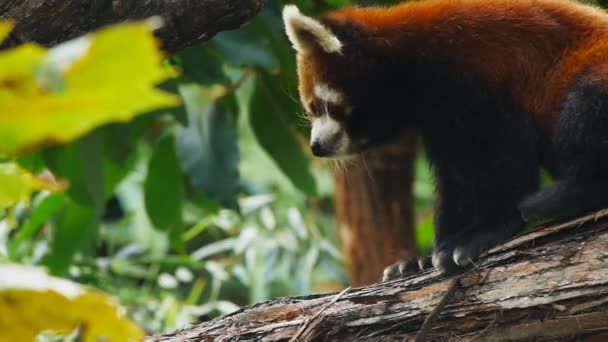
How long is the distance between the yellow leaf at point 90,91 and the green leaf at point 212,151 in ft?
10.4

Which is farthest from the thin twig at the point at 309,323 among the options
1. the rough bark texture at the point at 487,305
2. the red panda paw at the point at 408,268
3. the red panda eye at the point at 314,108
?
the red panda eye at the point at 314,108

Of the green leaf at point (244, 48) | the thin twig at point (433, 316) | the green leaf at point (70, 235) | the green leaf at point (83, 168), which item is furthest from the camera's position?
the green leaf at point (70, 235)

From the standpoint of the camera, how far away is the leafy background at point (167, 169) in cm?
53

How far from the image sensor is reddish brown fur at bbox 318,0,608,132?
274 cm

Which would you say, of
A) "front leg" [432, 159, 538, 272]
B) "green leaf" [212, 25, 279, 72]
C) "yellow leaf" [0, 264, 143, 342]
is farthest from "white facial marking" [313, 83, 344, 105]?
"yellow leaf" [0, 264, 143, 342]

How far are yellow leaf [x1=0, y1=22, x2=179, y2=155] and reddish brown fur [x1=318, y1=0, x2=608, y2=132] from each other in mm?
2360

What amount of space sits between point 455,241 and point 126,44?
2.38m

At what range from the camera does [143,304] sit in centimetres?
653

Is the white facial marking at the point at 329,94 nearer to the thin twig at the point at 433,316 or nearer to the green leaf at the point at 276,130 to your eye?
the green leaf at the point at 276,130

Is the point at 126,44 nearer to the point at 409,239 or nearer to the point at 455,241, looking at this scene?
the point at 455,241

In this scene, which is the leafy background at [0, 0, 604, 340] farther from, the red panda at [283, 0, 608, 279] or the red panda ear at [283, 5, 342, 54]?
the red panda at [283, 0, 608, 279]

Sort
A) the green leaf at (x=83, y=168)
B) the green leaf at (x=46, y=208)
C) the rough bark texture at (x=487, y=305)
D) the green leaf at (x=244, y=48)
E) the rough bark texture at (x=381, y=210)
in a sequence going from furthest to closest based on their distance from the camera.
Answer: the rough bark texture at (x=381, y=210) < the green leaf at (x=46, y=208) < the green leaf at (x=244, y=48) < the green leaf at (x=83, y=168) < the rough bark texture at (x=487, y=305)

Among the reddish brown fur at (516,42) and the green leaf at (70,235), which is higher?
the reddish brown fur at (516,42)

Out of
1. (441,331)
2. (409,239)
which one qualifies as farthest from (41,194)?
(441,331)
